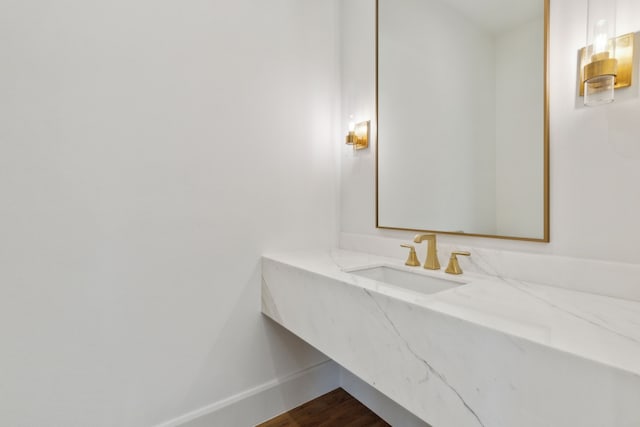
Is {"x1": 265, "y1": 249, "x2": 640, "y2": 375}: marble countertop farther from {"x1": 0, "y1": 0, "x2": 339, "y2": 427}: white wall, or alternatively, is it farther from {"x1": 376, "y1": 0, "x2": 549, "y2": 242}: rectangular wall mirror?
{"x1": 0, "y1": 0, "x2": 339, "y2": 427}: white wall

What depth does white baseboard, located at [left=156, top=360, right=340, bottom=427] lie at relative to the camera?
1.52m

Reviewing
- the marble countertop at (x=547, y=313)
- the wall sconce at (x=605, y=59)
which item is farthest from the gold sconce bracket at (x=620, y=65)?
the marble countertop at (x=547, y=313)

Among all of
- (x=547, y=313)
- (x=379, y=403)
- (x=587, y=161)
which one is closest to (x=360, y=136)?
(x=587, y=161)

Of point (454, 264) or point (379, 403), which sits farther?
point (379, 403)

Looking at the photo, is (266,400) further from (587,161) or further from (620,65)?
(620,65)

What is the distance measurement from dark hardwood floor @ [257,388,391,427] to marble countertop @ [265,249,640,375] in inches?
39.0

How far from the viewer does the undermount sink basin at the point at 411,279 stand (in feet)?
4.25

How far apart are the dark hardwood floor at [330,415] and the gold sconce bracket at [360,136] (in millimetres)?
1558

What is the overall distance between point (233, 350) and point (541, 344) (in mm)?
1423

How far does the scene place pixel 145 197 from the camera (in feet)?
4.52

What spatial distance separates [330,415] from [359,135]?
1652 mm

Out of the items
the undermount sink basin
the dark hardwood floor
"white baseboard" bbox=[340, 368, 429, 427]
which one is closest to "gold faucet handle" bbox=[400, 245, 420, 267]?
the undermount sink basin

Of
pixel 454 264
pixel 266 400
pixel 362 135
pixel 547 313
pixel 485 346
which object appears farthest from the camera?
pixel 362 135

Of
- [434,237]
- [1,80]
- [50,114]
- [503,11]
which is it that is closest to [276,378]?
[434,237]
